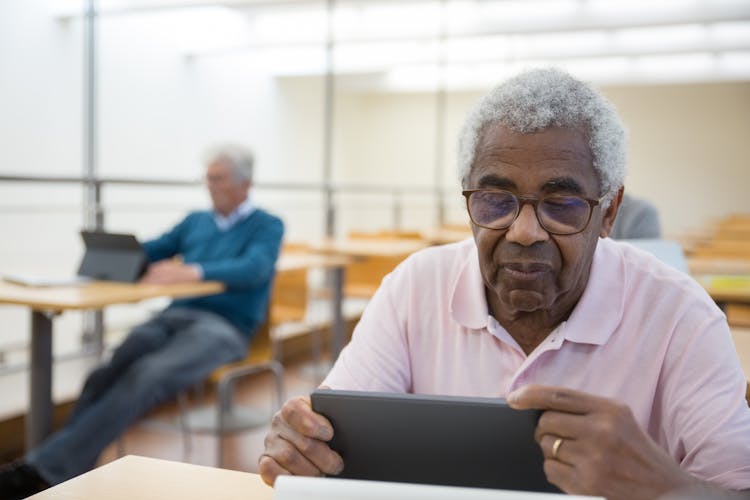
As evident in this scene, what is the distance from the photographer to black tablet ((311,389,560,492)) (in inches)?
32.1

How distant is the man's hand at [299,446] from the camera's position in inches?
34.9

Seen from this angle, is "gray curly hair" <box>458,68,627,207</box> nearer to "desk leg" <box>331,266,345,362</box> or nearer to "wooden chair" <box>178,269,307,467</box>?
"wooden chair" <box>178,269,307,467</box>

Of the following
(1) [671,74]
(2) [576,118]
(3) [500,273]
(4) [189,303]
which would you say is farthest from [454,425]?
(1) [671,74]

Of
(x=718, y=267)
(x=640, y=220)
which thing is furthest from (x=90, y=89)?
(x=718, y=267)

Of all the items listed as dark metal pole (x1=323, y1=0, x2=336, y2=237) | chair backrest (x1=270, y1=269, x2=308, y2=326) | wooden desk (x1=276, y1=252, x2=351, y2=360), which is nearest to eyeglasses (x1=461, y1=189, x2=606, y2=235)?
wooden desk (x1=276, y1=252, x2=351, y2=360)

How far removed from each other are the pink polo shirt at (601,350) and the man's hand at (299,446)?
25 centimetres

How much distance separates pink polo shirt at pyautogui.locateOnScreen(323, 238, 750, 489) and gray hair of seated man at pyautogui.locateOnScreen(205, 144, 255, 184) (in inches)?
81.6

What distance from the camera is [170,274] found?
2.82 metres

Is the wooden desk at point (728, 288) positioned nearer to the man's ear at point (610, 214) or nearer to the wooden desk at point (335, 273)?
the man's ear at point (610, 214)

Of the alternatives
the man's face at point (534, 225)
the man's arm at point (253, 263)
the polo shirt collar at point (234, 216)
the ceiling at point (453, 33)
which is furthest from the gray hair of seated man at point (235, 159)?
the man's face at point (534, 225)

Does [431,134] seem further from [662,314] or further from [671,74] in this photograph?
[662,314]

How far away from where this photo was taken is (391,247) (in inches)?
188

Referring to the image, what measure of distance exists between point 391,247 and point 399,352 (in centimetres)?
354

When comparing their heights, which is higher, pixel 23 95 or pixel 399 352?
pixel 23 95
